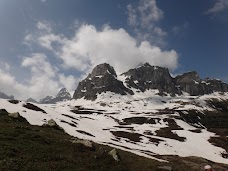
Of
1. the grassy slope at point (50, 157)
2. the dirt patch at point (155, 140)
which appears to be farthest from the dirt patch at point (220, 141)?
the grassy slope at point (50, 157)

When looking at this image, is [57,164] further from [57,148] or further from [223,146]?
[223,146]

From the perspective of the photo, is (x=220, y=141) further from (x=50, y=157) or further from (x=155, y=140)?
(x=50, y=157)

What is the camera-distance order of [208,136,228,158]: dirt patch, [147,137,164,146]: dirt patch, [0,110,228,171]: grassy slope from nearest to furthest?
[0,110,228,171]: grassy slope → [147,137,164,146]: dirt patch → [208,136,228,158]: dirt patch

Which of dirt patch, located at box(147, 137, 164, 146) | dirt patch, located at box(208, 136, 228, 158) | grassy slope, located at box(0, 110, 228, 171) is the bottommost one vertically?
grassy slope, located at box(0, 110, 228, 171)

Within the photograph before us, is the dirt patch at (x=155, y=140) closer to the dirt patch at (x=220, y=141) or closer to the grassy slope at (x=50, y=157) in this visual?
the dirt patch at (x=220, y=141)

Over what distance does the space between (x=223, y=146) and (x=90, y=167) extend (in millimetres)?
98216

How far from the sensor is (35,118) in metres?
92.4

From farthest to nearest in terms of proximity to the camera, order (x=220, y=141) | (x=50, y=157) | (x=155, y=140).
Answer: (x=220, y=141) → (x=155, y=140) → (x=50, y=157)

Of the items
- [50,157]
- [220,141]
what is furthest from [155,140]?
[50,157]

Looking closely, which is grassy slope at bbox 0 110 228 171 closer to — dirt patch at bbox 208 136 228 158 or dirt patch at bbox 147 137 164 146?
dirt patch at bbox 147 137 164 146

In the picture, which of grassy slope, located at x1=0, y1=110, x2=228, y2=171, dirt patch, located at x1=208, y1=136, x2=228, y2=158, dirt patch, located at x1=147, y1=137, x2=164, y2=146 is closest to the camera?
grassy slope, located at x1=0, y1=110, x2=228, y2=171

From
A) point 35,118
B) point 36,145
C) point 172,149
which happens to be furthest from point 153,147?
point 36,145

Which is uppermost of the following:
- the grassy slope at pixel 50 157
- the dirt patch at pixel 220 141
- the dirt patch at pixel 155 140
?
the dirt patch at pixel 220 141

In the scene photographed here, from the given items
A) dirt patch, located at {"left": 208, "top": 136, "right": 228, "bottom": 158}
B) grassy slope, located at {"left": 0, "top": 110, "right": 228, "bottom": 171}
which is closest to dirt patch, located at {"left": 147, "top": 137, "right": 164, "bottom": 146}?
dirt patch, located at {"left": 208, "top": 136, "right": 228, "bottom": 158}
